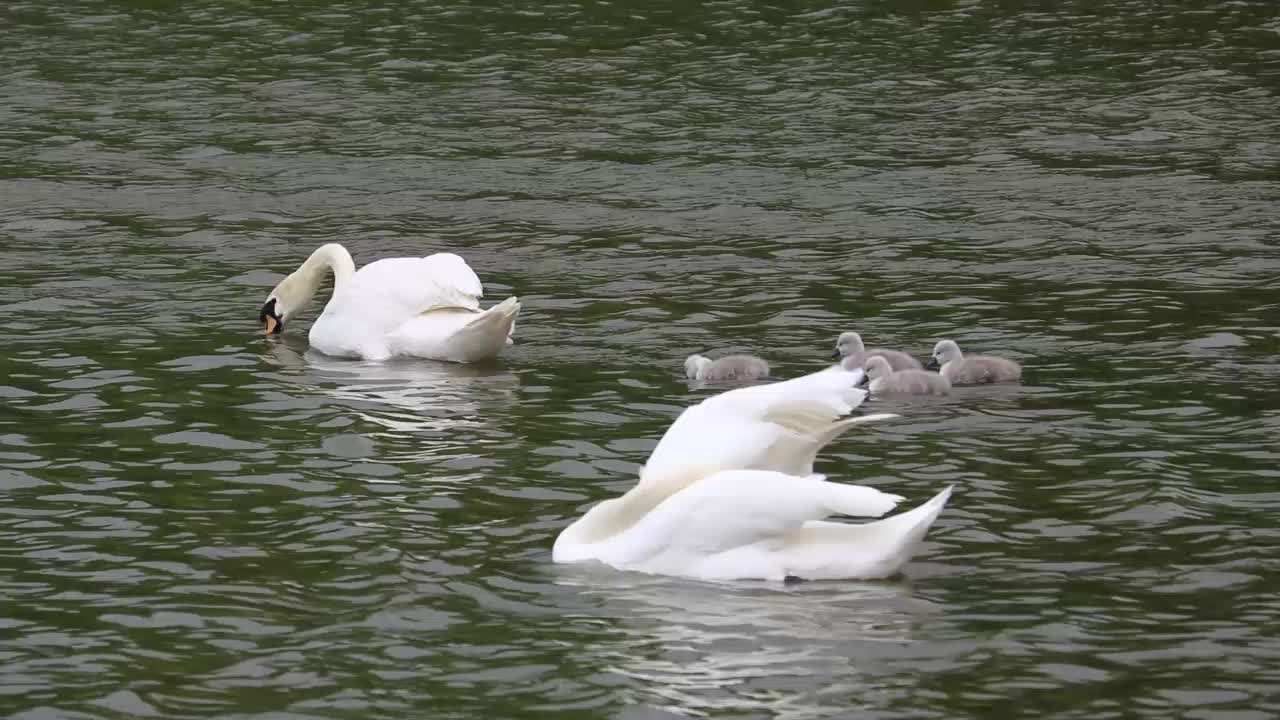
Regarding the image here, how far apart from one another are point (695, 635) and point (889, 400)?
4.50 metres

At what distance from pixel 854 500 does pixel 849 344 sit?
475 centimetres

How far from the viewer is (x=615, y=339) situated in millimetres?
15375

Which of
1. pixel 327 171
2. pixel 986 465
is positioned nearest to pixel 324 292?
pixel 327 171

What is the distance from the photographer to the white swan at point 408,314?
15391 millimetres

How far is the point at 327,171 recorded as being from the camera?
2188 centimetres

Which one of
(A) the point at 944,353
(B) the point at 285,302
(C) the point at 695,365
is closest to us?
(C) the point at 695,365

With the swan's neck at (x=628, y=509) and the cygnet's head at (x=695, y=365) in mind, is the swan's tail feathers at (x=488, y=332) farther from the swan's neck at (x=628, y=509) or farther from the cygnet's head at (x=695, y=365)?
the swan's neck at (x=628, y=509)

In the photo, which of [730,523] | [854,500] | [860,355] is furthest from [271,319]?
[854,500]

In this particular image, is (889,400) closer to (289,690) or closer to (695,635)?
(695,635)

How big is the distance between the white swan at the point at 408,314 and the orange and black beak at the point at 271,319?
21 millimetres

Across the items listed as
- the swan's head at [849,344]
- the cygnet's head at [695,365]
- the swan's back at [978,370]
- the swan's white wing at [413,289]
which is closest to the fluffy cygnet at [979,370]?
the swan's back at [978,370]

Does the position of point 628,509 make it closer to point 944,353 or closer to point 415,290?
point 944,353

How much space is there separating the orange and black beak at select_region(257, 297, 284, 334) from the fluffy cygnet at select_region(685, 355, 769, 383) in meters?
3.58

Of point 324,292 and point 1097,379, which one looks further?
point 324,292
